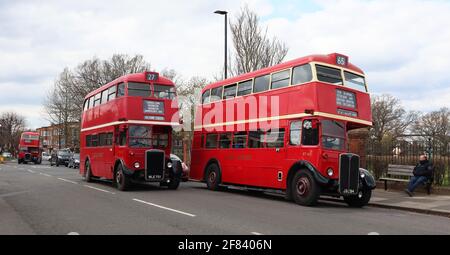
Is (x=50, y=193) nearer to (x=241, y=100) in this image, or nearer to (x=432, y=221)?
(x=241, y=100)

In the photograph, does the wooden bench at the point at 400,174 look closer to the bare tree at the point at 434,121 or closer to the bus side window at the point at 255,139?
the bus side window at the point at 255,139

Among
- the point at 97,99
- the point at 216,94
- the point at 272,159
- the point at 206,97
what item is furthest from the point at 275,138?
the point at 97,99

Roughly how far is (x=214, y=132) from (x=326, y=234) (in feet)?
33.8

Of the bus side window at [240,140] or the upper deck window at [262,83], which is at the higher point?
the upper deck window at [262,83]

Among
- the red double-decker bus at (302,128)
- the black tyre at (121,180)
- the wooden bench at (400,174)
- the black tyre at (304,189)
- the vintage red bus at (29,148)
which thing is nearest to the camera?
the black tyre at (304,189)

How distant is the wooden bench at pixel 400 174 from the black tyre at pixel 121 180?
31.9 feet

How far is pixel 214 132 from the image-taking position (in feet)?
59.8

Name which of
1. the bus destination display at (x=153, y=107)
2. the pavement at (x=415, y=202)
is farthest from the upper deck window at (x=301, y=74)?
the bus destination display at (x=153, y=107)

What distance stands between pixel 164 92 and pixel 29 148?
4414cm

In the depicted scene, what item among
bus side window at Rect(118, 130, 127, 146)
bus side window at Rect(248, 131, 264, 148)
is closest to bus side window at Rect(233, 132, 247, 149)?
bus side window at Rect(248, 131, 264, 148)

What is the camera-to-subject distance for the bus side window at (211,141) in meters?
18.2

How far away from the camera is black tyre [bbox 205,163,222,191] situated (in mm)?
17864

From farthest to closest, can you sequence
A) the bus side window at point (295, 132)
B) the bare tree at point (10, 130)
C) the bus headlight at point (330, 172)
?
the bare tree at point (10, 130), the bus side window at point (295, 132), the bus headlight at point (330, 172)
